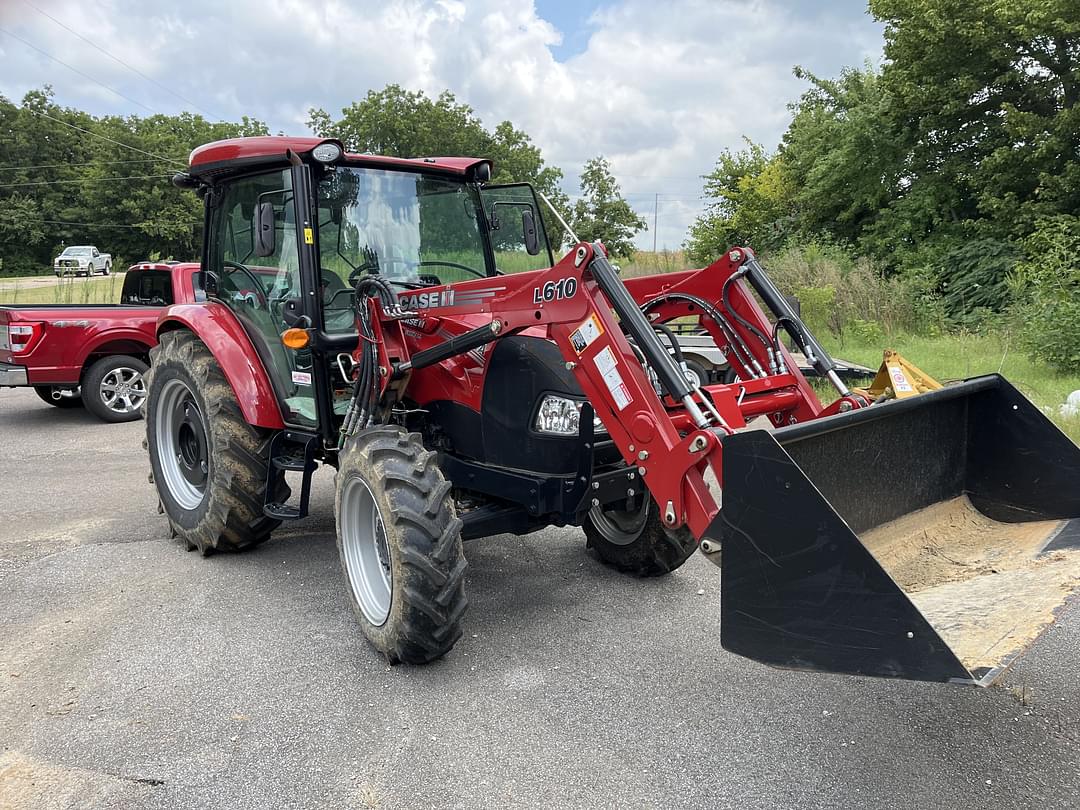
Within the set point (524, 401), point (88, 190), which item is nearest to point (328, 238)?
point (524, 401)

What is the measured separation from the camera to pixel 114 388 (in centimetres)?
919

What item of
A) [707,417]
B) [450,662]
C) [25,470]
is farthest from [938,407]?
[25,470]

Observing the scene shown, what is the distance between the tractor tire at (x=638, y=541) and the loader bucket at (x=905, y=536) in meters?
1.11

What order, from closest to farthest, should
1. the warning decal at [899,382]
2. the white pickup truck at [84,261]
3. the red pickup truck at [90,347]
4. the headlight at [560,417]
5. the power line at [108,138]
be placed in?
the warning decal at [899,382] < the headlight at [560,417] < the red pickup truck at [90,347] < the white pickup truck at [84,261] < the power line at [108,138]

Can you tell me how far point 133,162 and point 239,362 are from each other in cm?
5742

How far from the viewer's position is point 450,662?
3.49 metres

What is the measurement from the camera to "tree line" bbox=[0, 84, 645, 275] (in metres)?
39.6

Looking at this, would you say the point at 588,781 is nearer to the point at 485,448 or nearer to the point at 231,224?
the point at 485,448

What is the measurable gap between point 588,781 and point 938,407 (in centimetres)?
219

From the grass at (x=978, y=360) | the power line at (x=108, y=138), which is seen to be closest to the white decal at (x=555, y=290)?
the grass at (x=978, y=360)

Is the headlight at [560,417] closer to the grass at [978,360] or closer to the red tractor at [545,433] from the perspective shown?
the red tractor at [545,433]

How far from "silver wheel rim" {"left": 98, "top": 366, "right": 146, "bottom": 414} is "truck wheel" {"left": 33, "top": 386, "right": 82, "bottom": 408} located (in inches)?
23.2

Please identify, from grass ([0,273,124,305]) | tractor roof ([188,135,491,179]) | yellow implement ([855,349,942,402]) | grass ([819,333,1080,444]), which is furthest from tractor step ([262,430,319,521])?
grass ([0,273,124,305])

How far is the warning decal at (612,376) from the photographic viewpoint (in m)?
2.89
